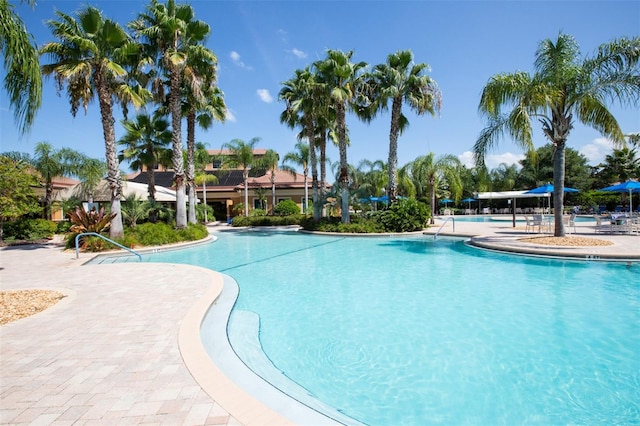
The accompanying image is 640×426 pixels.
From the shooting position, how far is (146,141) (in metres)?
20.4

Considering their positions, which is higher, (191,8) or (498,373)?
(191,8)

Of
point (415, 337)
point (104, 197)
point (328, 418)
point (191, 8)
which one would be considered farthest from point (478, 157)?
point (104, 197)

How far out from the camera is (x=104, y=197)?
2153cm

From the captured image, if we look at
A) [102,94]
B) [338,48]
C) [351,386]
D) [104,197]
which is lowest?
[351,386]

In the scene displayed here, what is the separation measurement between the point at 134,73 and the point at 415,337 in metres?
19.5

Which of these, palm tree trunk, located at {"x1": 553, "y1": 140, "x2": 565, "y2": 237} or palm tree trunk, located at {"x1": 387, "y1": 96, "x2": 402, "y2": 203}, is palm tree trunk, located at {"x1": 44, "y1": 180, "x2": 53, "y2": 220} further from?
palm tree trunk, located at {"x1": 553, "y1": 140, "x2": 565, "y2": 237}

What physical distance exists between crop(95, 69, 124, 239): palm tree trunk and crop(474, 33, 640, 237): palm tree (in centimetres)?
1723

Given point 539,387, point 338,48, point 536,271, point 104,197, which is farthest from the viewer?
point 104,197

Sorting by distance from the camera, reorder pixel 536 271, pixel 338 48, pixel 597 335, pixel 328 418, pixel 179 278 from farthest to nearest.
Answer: pixel 338 48 < pixel 536 271 < pixel 179 278 < pixel 597 335 < pixel 328 418

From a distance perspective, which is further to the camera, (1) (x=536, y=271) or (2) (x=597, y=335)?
(1) (x=536, y=271)

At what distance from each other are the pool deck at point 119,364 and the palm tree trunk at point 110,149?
8240 millimetres

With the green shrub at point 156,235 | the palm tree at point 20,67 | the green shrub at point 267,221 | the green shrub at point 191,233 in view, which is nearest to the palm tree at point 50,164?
the green shrub at point 156,235

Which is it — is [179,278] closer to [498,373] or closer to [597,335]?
[498,373]

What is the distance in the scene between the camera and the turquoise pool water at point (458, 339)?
12.1 ft
